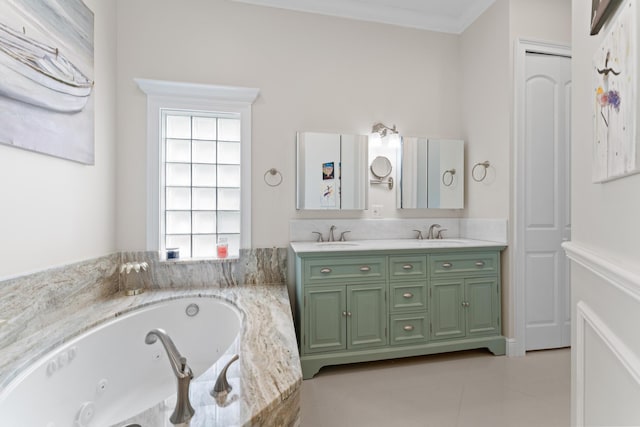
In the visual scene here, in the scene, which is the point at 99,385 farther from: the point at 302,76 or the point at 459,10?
the point at 459,10

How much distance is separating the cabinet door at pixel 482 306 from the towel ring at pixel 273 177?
1.83m

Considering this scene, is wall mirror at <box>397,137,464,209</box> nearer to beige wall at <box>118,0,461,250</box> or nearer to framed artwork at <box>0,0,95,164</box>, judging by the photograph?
beige wall at <box>118,0,461,250</box>

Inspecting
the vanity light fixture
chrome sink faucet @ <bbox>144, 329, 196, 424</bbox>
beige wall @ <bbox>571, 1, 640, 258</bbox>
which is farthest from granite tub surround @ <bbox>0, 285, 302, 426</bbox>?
the vanity light fixture

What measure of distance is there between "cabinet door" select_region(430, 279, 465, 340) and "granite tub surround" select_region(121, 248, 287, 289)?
1.29 meters

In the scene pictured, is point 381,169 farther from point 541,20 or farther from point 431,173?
point 541,20

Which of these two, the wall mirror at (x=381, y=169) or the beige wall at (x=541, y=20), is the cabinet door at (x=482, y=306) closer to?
the wall mirror at (x=381, y=169)

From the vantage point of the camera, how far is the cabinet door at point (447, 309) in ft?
7.75

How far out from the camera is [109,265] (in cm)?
226

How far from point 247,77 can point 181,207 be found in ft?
4.25

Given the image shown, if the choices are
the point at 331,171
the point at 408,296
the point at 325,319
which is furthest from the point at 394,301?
the point at 331,171

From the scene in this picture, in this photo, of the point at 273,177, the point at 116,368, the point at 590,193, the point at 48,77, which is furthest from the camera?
the point at 273,177

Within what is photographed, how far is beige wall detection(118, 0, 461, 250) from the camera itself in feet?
7.97

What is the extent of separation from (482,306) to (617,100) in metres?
2.07

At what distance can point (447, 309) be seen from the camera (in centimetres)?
239
